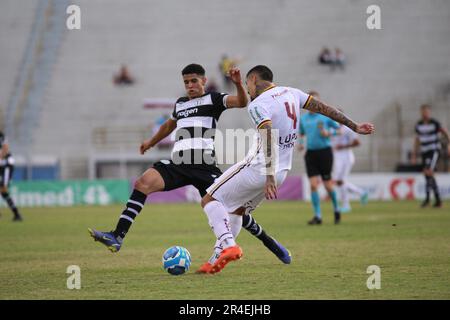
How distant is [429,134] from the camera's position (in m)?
23.1

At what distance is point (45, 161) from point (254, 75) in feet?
74.1

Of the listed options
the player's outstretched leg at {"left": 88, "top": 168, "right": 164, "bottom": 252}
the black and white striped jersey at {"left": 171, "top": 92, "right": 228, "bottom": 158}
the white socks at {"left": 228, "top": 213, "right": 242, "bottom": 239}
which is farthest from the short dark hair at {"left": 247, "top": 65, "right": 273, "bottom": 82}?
the player's outstretched leg at {"left": 88, "top": 168, "right": 164, "bottom": 252}

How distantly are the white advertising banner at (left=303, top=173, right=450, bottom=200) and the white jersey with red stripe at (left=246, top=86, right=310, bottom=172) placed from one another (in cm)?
1970

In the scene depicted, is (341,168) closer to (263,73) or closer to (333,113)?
(333,113)

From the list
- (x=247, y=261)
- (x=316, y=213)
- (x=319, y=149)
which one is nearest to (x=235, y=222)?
(x=247, y=261)

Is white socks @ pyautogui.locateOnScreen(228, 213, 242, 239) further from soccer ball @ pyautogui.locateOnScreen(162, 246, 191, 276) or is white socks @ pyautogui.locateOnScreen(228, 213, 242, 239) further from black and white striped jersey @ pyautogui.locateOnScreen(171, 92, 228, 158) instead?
black and white striped jersey @ pyautogui.locateOnScreen(171, 92, 228, 158)

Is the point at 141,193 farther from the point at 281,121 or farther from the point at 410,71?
the point at 410,71

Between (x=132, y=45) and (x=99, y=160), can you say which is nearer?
(x=99, y=160)

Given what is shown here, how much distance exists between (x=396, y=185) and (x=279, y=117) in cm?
2081

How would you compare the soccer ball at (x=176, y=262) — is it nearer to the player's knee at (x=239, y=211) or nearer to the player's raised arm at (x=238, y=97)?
the player's knee at (x=239, y=211)

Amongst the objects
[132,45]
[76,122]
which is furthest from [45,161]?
[132,45]

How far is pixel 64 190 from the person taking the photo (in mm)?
30031

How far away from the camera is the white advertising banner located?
28.9m
